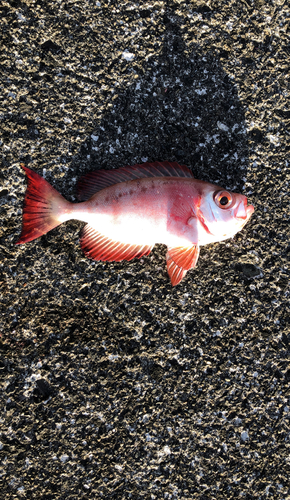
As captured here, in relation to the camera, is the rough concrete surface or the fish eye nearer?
the fish eye

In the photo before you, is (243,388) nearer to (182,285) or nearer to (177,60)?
(182,285)

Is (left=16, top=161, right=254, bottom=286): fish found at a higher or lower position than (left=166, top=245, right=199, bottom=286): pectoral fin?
higher

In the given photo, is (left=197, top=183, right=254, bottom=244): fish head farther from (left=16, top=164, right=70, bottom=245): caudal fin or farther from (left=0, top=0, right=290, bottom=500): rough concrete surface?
(left=16, top=164, right=70, bottom=245): caudal fin

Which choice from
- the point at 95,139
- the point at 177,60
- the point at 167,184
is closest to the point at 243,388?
the point at 167,184

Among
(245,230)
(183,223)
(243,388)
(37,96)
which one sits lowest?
(243,388)

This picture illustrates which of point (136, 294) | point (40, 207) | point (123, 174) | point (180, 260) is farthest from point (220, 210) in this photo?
point (40, 207)

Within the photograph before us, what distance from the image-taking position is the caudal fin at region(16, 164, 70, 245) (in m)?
2.05

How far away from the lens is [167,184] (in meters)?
1.99

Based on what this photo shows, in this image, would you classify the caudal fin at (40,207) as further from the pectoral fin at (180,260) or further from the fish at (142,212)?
the pectoral fin at (180,260)

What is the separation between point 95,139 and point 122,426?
1913 millimetres

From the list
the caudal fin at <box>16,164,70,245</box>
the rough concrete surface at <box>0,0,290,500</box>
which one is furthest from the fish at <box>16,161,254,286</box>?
the rough concrete surface at <box>0,0,290,500</box>

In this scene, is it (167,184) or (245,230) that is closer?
(167,184)

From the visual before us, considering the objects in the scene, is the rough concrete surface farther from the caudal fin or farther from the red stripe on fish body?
the red stripe on fish body

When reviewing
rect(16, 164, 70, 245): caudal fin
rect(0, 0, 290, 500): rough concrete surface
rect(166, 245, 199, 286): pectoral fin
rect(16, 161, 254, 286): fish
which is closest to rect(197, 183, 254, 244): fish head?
rect(16, 161, 254, 286): fish
